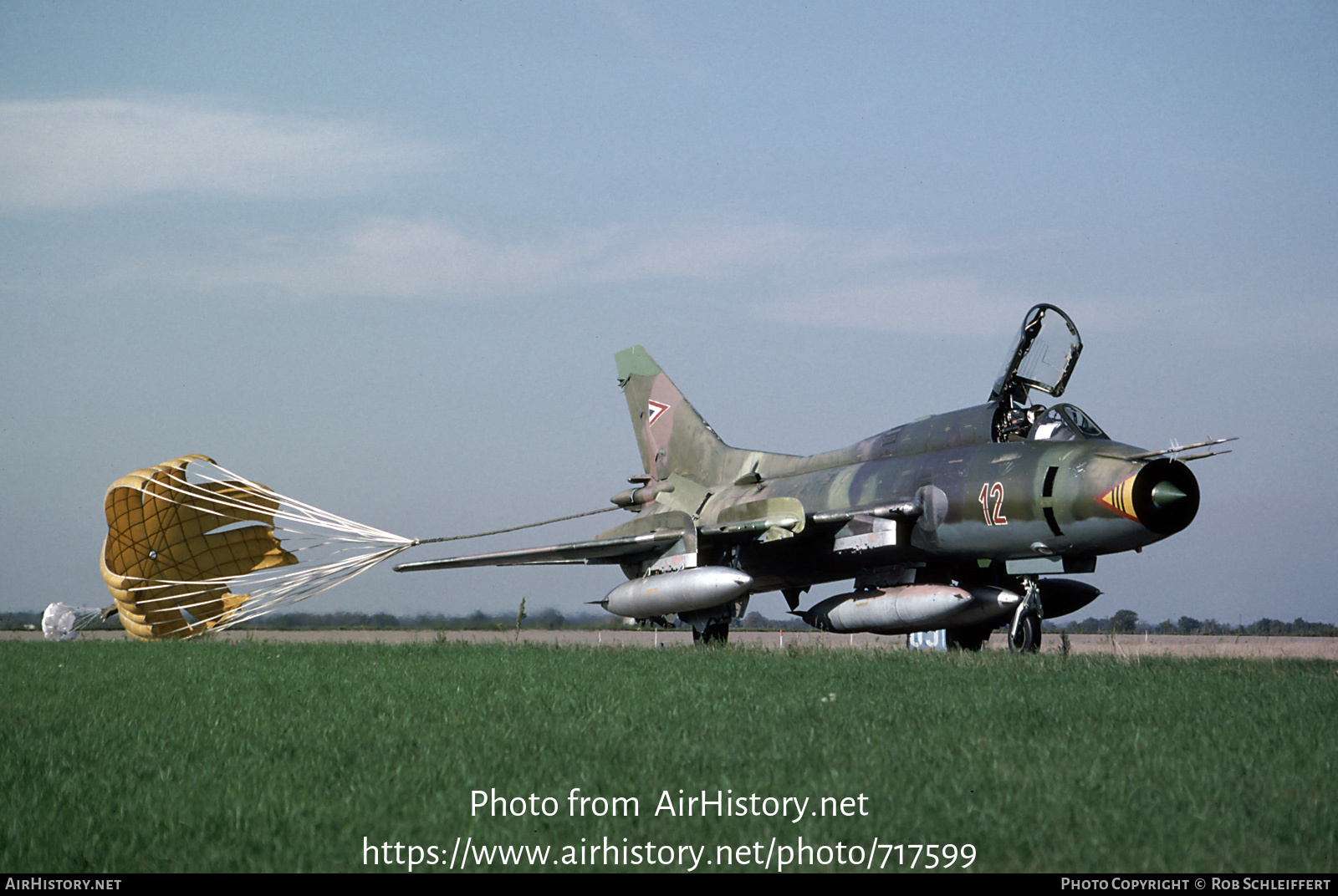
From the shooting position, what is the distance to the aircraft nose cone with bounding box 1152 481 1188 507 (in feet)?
42.4

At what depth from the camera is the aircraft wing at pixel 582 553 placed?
62.6 ft

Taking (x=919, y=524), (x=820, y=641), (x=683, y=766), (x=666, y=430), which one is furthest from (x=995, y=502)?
(x=683, y=766)

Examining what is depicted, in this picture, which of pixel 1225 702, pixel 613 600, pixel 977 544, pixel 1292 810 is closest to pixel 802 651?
pixel 977 544

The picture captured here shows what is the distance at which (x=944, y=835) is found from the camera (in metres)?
4.89

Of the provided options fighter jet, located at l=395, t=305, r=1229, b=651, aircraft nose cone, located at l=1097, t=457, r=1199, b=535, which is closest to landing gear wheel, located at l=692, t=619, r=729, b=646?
fighter jet, located at l=395, t=305, r=1229, b=651

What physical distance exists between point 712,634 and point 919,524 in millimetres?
4767

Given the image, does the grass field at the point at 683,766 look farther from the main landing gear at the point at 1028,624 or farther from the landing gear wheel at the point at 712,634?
the landing gear wheel at the point at 712,634

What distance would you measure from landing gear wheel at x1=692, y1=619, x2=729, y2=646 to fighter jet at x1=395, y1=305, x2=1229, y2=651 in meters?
0.03

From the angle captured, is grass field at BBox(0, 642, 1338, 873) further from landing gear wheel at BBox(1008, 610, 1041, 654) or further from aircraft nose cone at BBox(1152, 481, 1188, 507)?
landing gear wheel at BBox(1008, 610, 1041, 654)

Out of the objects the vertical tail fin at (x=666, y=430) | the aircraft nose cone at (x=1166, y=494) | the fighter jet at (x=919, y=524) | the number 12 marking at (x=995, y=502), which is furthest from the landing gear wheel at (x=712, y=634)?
the aircraft nose cone at (x=1166, y=494)

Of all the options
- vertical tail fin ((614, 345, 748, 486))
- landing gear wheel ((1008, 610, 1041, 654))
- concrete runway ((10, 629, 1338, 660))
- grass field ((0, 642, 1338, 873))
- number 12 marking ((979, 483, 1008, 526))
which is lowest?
concrete runway ((10, 629, 1338, 660))

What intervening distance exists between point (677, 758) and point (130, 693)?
6.60m

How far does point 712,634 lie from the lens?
→ 18.7 meters

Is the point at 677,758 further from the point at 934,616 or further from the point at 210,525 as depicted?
the point at 210,525
